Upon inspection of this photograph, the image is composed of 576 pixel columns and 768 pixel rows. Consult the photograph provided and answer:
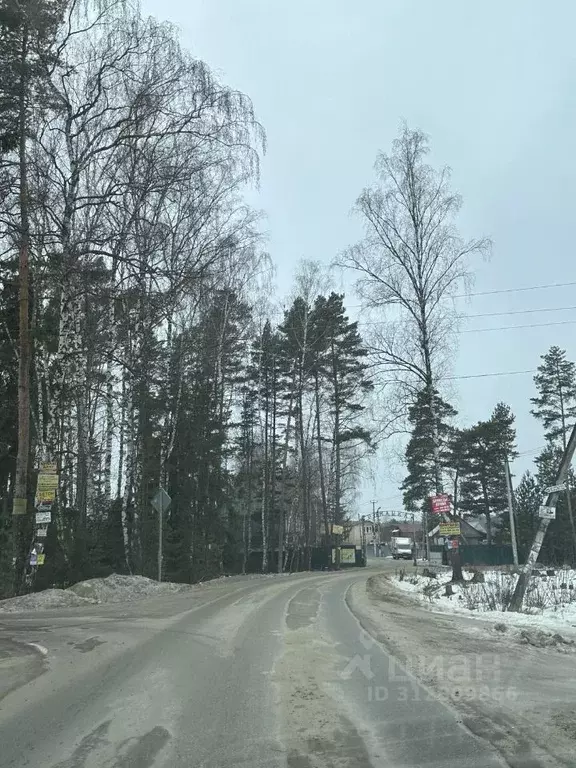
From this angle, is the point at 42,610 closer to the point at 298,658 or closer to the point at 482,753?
the point at 298,658

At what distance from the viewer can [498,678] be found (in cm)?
762

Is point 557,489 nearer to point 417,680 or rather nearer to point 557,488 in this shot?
point 557,488

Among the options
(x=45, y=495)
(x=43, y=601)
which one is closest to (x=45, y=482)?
(x=45, y=495)

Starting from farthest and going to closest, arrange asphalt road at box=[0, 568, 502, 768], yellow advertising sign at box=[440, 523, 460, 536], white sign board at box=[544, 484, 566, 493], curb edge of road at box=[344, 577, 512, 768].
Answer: yellow advertising sign at box=[440, 523, 460, 536] < white sign board at box=[544, 484, 566, 493] < curb edge of road at box=[344, 577, 512, 768] < asphalt road at box=[0, 568, 502, 768]

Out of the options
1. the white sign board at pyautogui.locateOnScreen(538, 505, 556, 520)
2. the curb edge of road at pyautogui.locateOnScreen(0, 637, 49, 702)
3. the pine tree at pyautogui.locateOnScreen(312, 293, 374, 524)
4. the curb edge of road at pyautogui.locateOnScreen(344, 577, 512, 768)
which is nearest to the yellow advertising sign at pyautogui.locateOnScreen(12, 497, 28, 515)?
the curb edge of road at pyautogui.locateOnScreen(0, 637, 49, 702)

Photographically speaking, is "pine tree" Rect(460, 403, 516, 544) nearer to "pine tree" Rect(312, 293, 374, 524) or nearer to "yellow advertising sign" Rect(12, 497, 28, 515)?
"pine tree" Rect(312, 293, 374, 524)

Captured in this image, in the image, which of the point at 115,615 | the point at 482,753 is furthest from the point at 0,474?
the point at 482,753

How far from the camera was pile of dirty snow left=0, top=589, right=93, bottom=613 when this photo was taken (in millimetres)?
16000

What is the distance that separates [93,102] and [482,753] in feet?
57.8

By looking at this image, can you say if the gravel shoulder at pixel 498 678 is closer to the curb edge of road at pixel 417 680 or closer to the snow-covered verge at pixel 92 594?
the curb edge of road at pixel 417 680

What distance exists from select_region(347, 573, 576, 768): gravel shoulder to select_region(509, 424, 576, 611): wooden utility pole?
148cm

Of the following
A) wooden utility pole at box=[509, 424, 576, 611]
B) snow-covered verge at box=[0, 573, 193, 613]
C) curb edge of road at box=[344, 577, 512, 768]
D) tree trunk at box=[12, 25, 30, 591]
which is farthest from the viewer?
tree trunk at box=[12, 25, 30, 591]

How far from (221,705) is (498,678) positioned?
10.4 ft

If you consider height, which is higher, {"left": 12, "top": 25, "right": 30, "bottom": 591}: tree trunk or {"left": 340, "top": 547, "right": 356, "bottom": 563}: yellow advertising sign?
{"left": 12, "top": 25, "right": 30, "bottom": 591}: tree trunk
